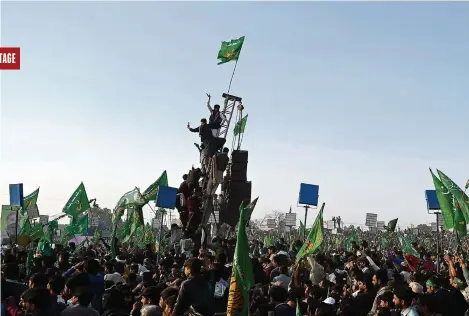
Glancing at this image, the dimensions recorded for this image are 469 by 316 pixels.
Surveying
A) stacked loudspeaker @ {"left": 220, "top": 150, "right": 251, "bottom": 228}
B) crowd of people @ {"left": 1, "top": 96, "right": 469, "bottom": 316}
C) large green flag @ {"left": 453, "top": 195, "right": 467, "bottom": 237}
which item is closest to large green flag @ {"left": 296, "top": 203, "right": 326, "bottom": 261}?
crowd of people @ {"left": 1, "top": 96, "right": 469, "bottom": 316}

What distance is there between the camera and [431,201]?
46.9 ft

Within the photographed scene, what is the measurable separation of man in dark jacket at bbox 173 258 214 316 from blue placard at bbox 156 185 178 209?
9.19 m

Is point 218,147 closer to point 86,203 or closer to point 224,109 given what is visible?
point 224,109

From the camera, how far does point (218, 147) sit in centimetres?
2166

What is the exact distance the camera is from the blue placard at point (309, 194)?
16609 millimetres

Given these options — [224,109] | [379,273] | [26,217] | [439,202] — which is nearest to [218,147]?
[224,109]

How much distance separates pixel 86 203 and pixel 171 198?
15.7 feet

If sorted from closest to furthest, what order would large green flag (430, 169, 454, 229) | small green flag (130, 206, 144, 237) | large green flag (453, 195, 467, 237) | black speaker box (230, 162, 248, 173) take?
large green flag (453, 195, 467, 237), large green flag (430, 169, 454, 229), small green flag (130, 206, 144, 237), black speaker box (230, 162, 248, 173)

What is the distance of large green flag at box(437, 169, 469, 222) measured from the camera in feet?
41.1

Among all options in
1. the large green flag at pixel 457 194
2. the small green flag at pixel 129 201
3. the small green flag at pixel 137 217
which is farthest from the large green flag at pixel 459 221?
the small green flag at pixel 137 217

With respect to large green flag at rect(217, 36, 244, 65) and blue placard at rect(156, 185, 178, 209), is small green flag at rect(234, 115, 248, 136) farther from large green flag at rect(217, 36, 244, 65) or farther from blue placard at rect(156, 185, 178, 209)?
blue placard at rect(156, 185, 178, 209)

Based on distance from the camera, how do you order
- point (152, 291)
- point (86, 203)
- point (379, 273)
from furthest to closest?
point (86, 203)
point (379, 273)
point (152, 291)

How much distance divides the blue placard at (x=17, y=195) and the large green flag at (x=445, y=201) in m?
12.7

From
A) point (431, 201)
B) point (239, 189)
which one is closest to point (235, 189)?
point (239, 189)
